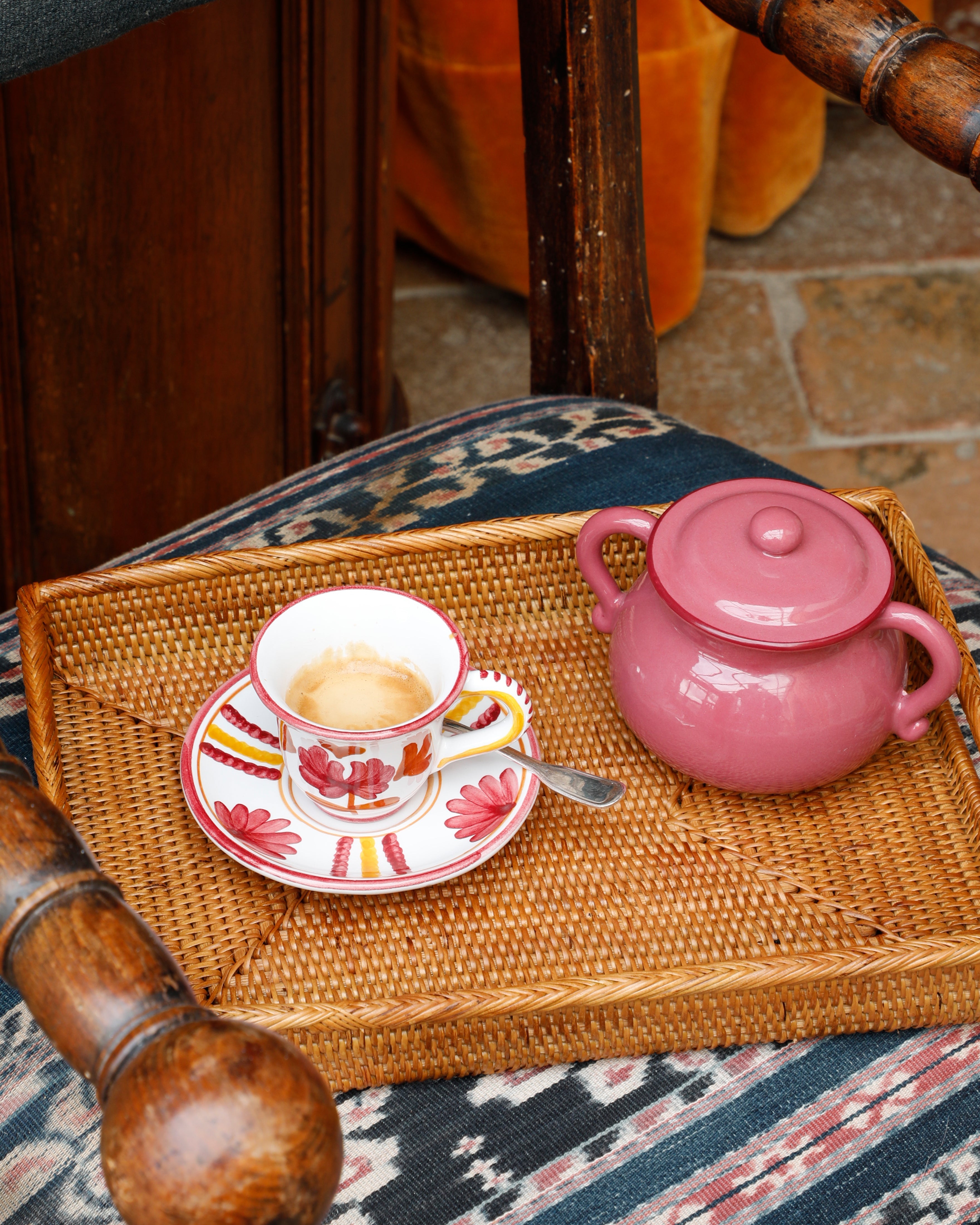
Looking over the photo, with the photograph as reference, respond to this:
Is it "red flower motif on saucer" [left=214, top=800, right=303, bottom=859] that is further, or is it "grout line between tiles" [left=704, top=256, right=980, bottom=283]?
"grout line between tiles" [left=704, top=256, right=980, bottom=283]

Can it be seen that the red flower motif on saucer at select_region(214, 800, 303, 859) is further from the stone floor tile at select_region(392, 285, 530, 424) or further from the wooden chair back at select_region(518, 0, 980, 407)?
the stone floor tile at select_region(392, 285, 530, 424)

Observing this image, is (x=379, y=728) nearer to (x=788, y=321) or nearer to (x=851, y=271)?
→ (x=788, y=321)

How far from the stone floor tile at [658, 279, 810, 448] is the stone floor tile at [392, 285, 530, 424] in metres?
0.19

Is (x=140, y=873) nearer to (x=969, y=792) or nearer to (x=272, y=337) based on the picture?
(x=969, y=792)

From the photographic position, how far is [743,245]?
182cm

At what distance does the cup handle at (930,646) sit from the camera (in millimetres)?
488

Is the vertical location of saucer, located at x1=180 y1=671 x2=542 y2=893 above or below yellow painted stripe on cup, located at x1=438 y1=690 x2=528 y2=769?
below

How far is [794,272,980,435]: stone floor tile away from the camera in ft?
5.21

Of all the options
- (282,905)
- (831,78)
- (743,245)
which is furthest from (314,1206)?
(743,245)

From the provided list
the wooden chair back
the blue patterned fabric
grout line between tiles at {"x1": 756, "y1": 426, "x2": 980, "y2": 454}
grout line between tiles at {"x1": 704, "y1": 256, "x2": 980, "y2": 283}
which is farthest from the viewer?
grout line between tiles at {"x1": 704, "y1": 256, "x2": 980, "y2": 283}

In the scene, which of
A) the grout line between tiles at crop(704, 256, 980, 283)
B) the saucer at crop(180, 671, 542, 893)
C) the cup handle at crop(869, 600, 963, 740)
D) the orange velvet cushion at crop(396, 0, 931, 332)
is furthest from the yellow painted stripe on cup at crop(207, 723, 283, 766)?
the grout line between tiles at crop(704, 256, 980, 283)

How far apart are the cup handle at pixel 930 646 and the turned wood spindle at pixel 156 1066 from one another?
297 millimetres

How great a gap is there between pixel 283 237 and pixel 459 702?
1.90ft

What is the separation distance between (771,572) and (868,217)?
5.05 ft
